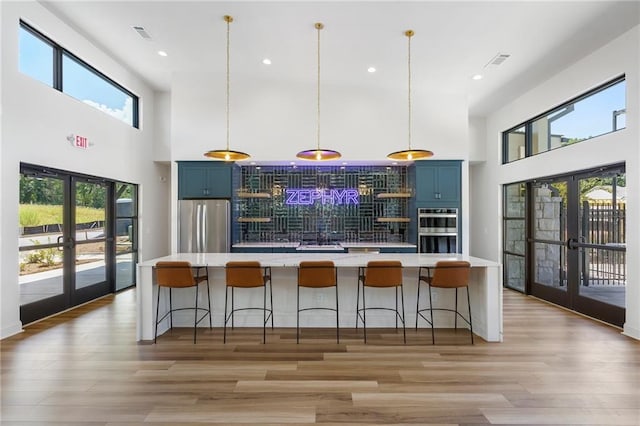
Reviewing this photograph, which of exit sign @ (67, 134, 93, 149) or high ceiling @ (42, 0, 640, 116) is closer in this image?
high ceiling @ (42, 0, 640, 116)

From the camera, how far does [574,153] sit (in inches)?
183

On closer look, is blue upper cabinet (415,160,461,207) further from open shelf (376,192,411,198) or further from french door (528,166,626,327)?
french door (528,166,626,327)

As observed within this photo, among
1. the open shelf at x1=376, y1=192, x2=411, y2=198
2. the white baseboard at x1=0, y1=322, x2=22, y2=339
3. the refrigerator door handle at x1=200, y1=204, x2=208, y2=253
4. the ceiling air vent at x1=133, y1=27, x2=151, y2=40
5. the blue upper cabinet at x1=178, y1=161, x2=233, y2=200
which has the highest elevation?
the ceiling air vent at x1=133, y1=27, x2=151, y2=40

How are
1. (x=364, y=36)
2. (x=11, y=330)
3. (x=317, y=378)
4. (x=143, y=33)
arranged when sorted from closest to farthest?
(x=317, y=378) < (x=11, y=330) < (x=364, y=36) < (x=143, y=33)

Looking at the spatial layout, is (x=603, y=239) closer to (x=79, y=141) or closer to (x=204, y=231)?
(x=204, y=231)

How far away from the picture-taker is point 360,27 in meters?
3.95

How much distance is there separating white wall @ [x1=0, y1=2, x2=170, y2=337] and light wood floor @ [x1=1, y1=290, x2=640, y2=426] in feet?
3.96

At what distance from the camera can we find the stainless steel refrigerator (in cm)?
564

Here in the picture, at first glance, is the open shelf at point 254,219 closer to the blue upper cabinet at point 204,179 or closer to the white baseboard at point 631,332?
the blue upper cabinet at point 204,179

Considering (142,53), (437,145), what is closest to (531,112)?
(437,145)

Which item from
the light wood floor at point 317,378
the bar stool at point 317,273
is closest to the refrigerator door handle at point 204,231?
the light wood floor at point 317,378

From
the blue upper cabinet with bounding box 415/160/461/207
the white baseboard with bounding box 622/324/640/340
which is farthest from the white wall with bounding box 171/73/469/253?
the white baseboard with bounding box 622/324/640/340

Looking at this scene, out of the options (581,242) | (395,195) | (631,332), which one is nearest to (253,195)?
(395,195)

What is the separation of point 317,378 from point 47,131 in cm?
454
